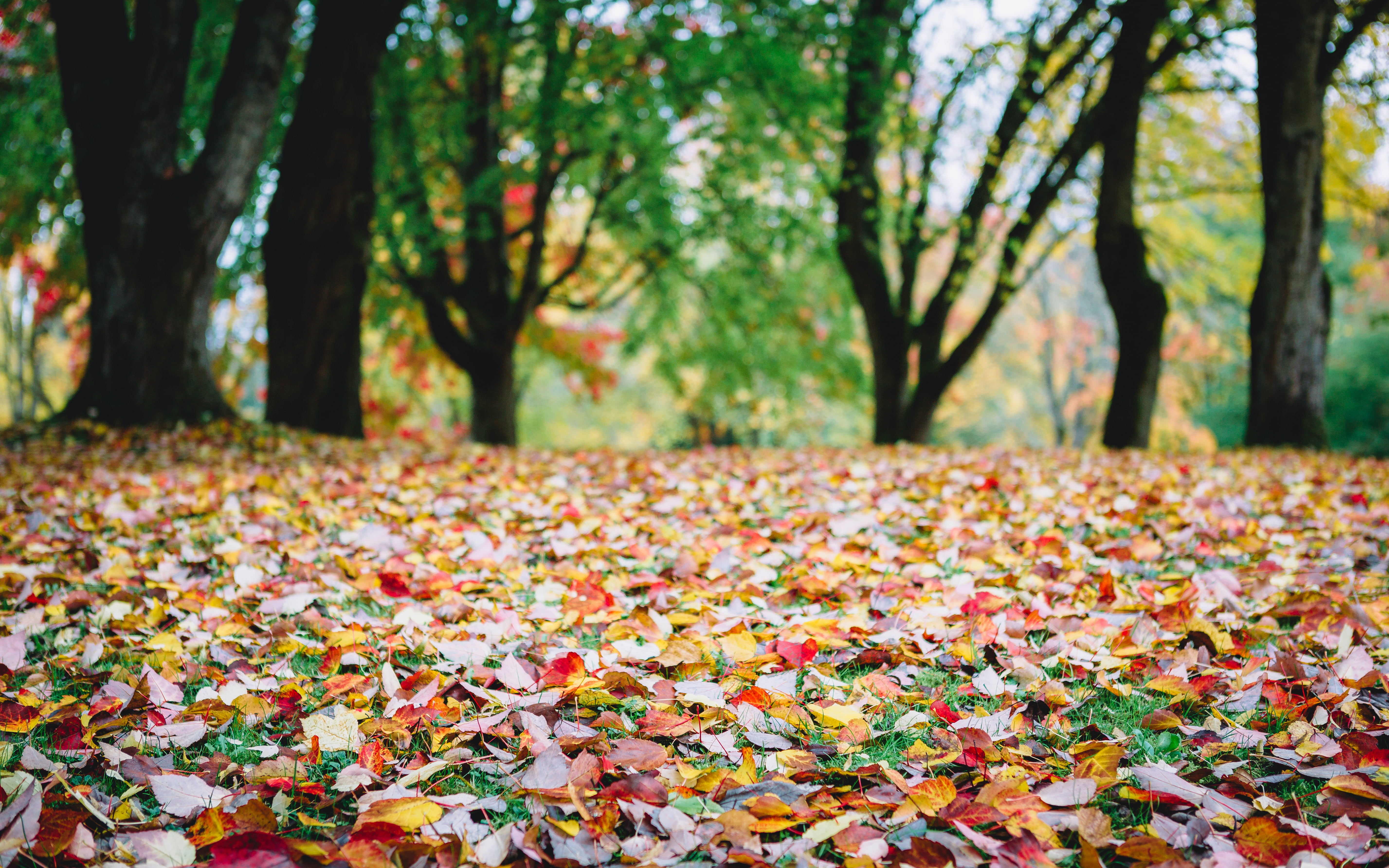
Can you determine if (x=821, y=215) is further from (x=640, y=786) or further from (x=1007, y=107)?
(x=640, y=786)

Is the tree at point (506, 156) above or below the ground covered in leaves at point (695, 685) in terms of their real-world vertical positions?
above

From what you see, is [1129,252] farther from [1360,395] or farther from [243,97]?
[243,97]

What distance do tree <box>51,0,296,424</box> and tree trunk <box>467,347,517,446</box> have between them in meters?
4.46

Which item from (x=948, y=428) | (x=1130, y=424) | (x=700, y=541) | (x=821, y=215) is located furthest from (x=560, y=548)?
(x=948, y=428)

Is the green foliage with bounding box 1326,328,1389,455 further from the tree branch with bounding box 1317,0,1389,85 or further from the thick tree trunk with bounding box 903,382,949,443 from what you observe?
the thick tree trunk with bounding box 903,382,949,443

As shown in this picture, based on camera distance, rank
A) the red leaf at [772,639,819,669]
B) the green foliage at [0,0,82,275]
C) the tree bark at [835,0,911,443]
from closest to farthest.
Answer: the red leaf at [772,639,819,669] → the green foliage at [0,0,82,275] → the tree bark at [835,0,911,443]

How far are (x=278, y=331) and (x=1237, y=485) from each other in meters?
7.23

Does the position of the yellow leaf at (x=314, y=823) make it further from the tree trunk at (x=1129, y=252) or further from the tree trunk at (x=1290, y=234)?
the tree trunk at (x=1290, y=234)

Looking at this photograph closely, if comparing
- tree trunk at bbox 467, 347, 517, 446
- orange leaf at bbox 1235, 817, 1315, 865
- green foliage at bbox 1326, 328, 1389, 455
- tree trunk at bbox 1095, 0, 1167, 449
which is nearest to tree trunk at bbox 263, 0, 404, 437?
tree trunk at bbox 467, 347, 517, 446

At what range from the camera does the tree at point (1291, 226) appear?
689cm

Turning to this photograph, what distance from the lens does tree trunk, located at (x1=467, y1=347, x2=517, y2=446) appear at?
10539 mm

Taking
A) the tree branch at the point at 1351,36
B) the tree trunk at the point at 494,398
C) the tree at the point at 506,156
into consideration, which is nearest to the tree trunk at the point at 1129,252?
the tree branch at the point at 1351,36

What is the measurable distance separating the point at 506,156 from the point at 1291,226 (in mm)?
8836

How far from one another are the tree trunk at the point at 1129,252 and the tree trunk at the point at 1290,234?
0.86m
